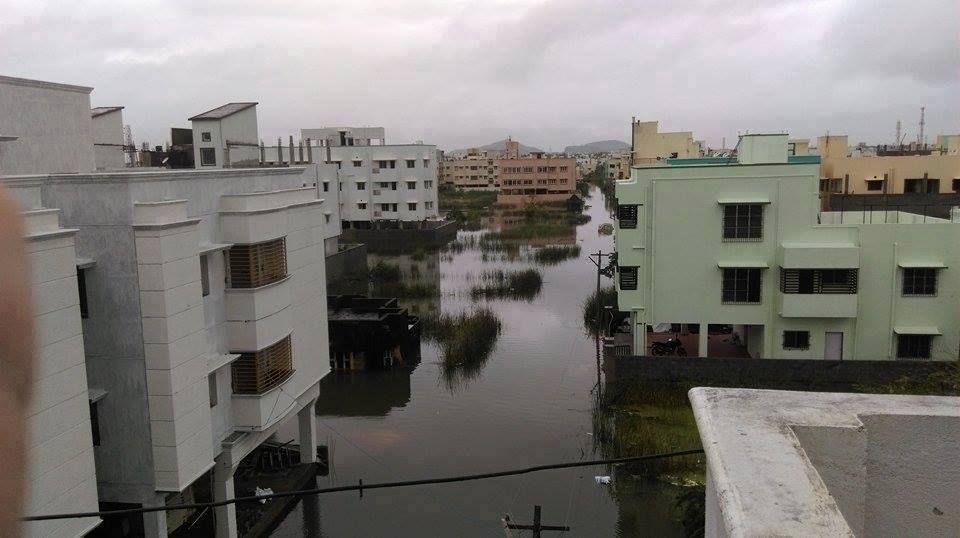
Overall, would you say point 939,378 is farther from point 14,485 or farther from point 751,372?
point 14,485

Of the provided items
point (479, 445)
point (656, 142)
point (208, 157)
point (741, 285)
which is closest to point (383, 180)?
point (656, 142)

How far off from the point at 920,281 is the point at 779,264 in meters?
2.31

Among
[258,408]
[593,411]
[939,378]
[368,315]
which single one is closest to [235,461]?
[258,408]

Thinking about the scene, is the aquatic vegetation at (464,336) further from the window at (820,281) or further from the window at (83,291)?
the window at (83,291)

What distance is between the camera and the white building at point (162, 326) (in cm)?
565

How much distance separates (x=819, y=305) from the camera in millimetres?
12203

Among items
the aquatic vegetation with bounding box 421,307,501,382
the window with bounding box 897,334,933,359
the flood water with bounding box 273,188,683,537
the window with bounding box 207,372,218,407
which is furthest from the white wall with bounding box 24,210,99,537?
the window with bounding box 897,334,933,359

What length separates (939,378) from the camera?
11.1m

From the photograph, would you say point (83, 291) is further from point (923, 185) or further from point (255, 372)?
point (923, 185)

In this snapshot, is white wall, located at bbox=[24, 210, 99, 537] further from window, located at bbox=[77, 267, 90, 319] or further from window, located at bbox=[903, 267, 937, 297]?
window, located at bbox=[903, 267, 937, 297]

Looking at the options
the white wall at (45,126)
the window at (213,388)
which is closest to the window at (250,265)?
the window at (213,388)

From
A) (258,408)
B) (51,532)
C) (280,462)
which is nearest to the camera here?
(51,532)

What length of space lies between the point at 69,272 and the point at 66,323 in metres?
0.35

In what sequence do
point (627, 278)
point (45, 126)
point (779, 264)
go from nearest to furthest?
point (45, 126), point (779, 264), point (627, 278)
